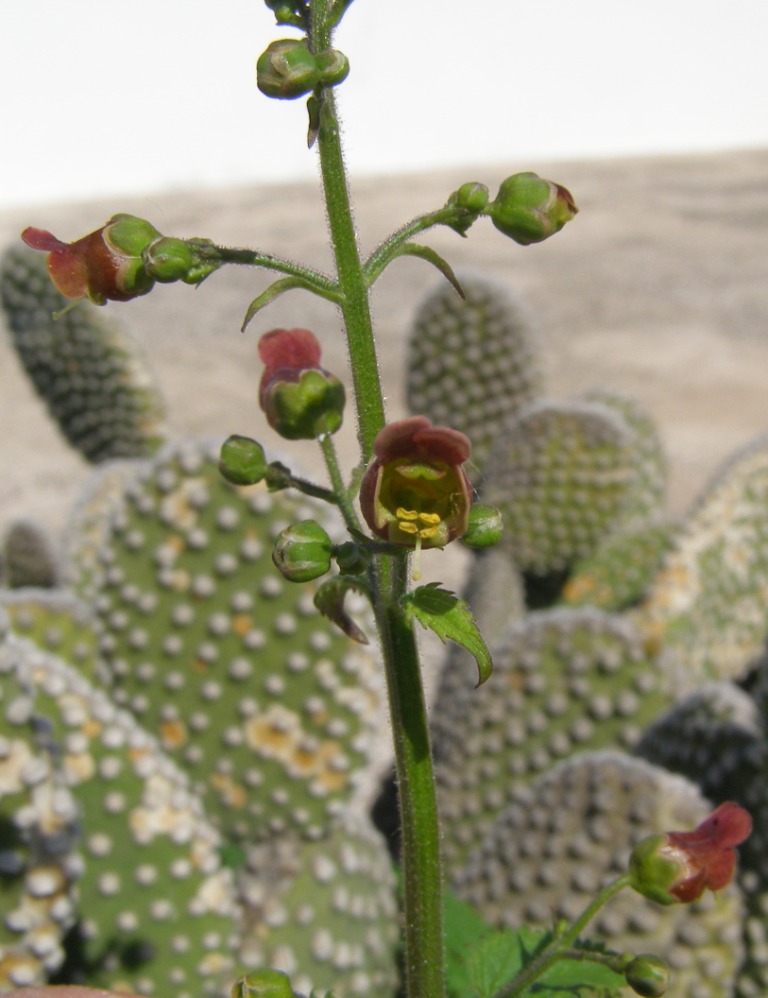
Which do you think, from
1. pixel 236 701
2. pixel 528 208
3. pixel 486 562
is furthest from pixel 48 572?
pixel 528 208

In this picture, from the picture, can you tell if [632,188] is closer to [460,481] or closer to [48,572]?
[48,572]

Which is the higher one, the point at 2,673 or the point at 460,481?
the point at 460,481

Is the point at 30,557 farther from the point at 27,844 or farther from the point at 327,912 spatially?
the point at 27,844

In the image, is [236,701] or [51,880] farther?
[236,701]

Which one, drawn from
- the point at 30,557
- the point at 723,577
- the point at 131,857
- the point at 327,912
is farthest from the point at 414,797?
the point at 30,557

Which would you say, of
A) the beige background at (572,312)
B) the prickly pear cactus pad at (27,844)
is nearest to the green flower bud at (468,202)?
the prickly pear cactus pad at (27,844)

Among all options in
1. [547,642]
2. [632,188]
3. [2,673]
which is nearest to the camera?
[2,673]

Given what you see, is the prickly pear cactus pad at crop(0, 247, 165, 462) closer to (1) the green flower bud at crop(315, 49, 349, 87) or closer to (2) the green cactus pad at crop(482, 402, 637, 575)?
(2) the green cactus pad at crop(482, 402, 637, 575)
